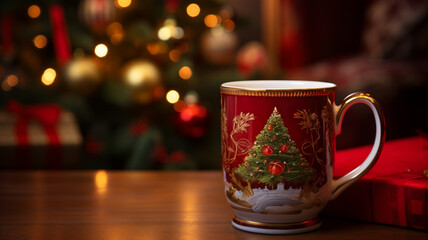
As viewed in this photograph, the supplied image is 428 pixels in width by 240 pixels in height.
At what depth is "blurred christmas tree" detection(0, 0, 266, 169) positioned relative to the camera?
167 centimetres

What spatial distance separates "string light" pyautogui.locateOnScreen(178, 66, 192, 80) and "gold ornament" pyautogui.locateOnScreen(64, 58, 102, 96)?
249 millimetres

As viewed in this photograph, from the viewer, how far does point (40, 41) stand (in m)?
1.88

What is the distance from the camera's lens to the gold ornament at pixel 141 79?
163 cm

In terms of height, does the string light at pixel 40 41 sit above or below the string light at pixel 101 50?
above

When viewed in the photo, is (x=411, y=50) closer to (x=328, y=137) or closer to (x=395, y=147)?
(x=395, y=147)

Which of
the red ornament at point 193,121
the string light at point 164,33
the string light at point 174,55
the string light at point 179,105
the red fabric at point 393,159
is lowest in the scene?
the red ornament at point 193,121

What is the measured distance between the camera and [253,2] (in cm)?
301

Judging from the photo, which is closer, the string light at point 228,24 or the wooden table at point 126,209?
the wooden table at point 126,209

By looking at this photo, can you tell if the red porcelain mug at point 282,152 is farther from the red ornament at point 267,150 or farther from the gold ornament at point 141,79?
the gold ornament at point 141,79

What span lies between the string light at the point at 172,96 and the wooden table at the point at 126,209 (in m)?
1.04

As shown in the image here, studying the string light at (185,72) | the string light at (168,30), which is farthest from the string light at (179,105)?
the string light at (168,30)

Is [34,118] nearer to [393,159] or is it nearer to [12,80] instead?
[12,80]

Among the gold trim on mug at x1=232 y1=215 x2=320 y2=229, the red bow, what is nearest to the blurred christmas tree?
the red bow

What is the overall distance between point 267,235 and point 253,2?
2.62 m
